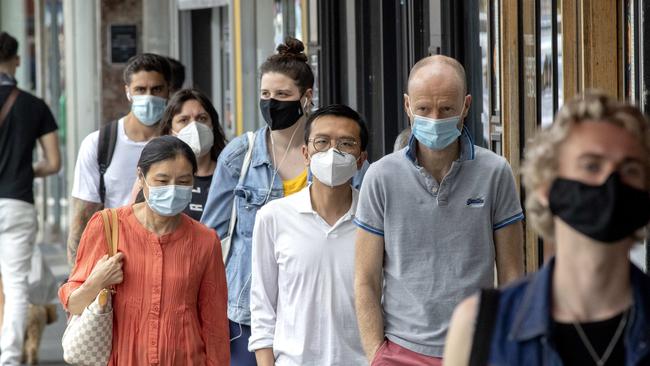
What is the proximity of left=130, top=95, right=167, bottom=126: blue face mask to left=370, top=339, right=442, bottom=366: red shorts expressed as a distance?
3500mm

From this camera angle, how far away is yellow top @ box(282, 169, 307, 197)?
6215mm

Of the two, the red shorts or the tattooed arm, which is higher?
the tattooed arm

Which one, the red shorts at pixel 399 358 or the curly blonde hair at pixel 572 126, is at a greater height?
the curly blonde hair at pixel 572 126

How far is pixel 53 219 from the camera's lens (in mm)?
21438

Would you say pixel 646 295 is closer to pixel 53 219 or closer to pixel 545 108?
pixel 545 108

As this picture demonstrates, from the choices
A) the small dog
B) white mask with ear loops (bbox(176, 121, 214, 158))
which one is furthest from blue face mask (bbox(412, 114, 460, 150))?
the small dog

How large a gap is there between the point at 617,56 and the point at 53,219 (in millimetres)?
16424

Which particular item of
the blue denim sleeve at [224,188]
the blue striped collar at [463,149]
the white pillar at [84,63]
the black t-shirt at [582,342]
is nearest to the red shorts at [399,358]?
the blue striped collar at [463,149]

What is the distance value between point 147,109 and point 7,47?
2448 mm

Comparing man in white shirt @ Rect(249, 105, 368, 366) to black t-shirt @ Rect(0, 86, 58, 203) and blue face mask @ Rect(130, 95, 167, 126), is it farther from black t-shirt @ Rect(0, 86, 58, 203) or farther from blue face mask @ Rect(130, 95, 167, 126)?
black t-shirt @ Rect(0, 86, 58, 203)

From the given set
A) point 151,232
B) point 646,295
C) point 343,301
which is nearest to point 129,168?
point 151,232

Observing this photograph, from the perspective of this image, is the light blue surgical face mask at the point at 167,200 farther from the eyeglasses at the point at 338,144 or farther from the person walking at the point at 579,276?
the person walking at the point at 579,276

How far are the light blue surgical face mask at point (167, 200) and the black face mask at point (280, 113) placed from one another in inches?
30.3

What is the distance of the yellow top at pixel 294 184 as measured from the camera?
20.4ft
